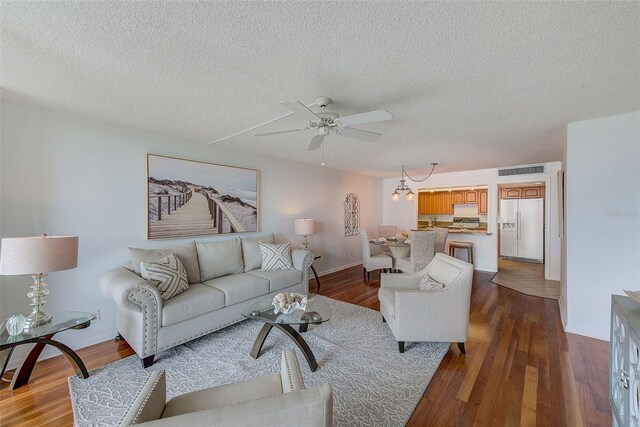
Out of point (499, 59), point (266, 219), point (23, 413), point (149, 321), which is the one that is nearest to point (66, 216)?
point (149, 321)

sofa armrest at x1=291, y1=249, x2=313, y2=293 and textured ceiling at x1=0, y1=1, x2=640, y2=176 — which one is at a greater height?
textured ceiling at x1=0, y1=1, x2=640, y2=176

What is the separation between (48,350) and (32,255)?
125 cm

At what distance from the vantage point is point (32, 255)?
1.79m

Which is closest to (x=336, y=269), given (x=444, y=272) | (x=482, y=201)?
(x=444, y=272)

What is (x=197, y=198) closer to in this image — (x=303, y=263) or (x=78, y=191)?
→ (x=78, y=191)

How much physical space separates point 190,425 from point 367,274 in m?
4.67

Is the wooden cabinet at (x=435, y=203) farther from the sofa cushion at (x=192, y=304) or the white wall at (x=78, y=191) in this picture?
the sofa cushion at (x=192, y=304)

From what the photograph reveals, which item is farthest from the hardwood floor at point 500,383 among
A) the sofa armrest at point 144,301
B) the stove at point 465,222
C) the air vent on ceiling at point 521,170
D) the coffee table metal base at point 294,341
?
the stove at point 465,222

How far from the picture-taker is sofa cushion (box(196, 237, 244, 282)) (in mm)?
3135

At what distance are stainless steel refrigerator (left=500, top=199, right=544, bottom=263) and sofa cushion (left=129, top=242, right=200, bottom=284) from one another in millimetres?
7515

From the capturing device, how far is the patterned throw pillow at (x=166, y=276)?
8.06 ft

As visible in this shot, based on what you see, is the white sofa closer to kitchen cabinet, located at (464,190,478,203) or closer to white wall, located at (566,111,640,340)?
white wall, located at (566,111,640,340)

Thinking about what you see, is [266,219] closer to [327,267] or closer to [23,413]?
[327,267]

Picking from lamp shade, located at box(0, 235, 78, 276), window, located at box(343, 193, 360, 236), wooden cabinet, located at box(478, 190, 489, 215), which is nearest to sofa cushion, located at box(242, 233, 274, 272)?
lamp shade, located at box(0, 235, 78, 276)
